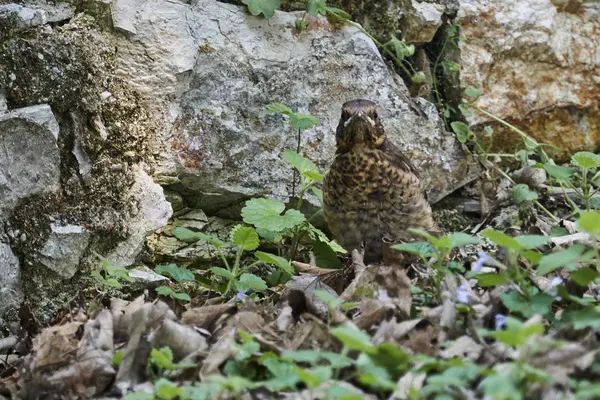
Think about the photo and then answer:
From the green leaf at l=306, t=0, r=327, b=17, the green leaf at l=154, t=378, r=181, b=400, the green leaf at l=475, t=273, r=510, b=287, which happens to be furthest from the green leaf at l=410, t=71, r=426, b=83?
the green leaf at l=154, t=378, r=181, b=400

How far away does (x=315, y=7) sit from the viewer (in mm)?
4855

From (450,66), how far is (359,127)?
40.5 inches

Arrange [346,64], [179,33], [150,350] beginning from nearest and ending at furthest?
[150,350], [179,33], [346,64]

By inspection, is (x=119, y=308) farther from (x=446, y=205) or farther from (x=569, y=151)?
(x=569, y=151)

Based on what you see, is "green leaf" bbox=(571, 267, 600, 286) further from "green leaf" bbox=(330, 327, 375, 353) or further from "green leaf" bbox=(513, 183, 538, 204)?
"green leaf" bbox=(513, 183, 538, 204)

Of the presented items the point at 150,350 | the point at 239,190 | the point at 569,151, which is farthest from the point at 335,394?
the point at 569,151

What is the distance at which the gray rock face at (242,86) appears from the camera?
15.1ft

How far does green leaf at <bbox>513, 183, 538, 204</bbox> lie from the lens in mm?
4961

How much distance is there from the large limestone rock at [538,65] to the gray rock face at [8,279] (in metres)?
2.82

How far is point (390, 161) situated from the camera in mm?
4805

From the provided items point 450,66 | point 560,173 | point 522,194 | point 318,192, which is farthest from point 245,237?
point 450,66

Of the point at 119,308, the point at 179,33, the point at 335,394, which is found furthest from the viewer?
the point at 179,33

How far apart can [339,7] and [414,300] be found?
2437mm

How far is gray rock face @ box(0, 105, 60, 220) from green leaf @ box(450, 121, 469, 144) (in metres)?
2.31
